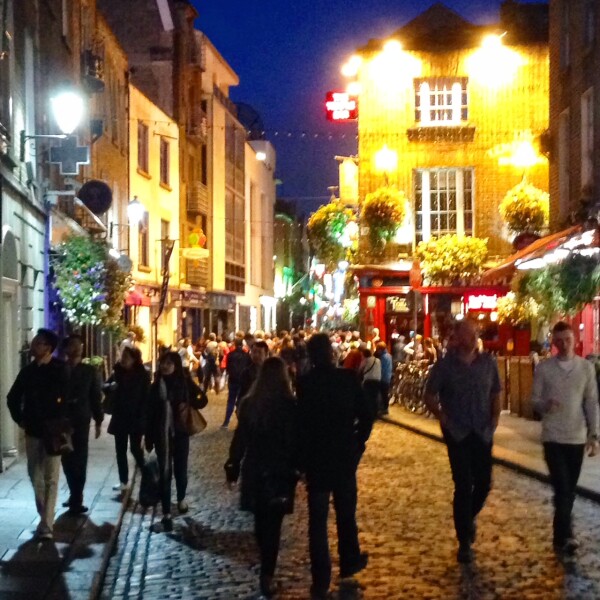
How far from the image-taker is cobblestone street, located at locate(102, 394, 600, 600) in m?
8.13

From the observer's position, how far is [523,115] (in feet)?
109

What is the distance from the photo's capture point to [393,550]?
31.6 ft

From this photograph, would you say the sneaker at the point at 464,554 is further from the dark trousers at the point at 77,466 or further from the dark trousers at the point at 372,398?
the dark trousers at the point at 77,466

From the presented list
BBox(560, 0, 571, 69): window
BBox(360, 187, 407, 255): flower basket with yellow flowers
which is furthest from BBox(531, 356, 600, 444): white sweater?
BBox(360, 187, 407, 255): flower basket with yellow flowers

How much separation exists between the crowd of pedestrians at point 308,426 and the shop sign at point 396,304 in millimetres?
23422

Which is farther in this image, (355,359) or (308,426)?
(355,359)

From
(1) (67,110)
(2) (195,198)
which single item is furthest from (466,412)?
(2) (195,198)

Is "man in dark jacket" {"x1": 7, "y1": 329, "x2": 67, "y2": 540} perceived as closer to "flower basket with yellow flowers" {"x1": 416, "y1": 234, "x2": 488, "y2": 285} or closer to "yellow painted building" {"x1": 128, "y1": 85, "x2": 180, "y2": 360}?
"flower basket with yellow flowers" {"x1": 416, "y1": 234, "x2": 488, "y2": 285}

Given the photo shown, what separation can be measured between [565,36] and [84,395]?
55.4 feet

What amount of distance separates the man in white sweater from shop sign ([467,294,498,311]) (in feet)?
70.9

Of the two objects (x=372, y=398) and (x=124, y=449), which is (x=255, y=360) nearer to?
(x=124, y=449)

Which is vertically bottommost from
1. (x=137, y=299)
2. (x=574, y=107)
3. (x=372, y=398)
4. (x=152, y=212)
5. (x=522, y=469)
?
(x=522, y=469)

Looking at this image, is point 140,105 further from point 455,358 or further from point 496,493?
point 455,358

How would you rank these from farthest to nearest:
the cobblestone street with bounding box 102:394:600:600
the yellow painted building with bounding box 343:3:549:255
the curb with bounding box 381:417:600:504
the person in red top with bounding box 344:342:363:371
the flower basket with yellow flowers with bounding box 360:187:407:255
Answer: the yellow painted building with bounding box 343:3:549:255 < the flower basket with yellow flowers with bounding box 360:187:407:255 < the person in red top with bounding box 344:342:363:371 < the curb with bounding box 381:417:600:504 < the cobblestone street with bounding box 102:394:600:600
